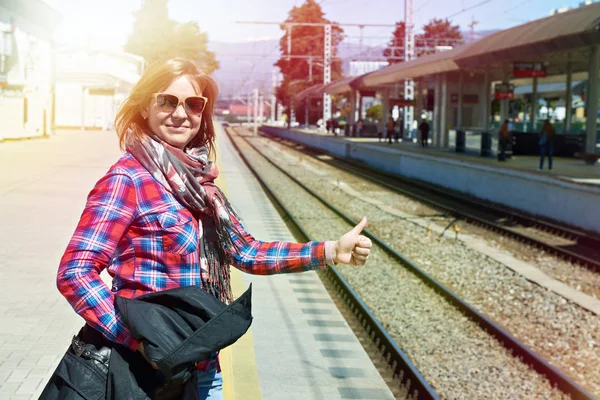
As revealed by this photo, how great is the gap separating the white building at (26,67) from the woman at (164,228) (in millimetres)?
29775

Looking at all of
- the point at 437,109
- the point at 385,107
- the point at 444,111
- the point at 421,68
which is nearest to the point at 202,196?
the point at 421,68

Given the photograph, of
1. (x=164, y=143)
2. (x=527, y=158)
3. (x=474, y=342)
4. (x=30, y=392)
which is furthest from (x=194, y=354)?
(x=527, y=158)

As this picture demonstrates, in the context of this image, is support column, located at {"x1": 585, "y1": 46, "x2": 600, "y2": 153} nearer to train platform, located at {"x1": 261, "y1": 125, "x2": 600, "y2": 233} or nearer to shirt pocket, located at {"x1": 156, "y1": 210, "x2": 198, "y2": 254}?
train platform, located at {"x1": 261, "y1": 125, "x2": 600, "y2": 233}

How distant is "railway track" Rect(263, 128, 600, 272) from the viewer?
44.8 feet

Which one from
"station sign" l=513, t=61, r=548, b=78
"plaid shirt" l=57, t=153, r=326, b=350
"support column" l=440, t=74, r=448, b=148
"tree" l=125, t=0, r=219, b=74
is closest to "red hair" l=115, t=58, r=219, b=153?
"plaid shirt" l=57, t=153, r=326, b=350

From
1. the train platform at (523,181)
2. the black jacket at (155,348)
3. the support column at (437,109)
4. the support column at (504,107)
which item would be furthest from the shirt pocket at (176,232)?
the support column at (437,109)

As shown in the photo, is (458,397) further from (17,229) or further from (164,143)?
(17,229)

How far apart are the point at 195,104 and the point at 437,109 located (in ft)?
112

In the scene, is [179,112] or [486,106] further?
[486,106]

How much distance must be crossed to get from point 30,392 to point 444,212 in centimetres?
1503

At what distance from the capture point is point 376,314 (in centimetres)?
961

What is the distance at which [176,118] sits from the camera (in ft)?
8.87

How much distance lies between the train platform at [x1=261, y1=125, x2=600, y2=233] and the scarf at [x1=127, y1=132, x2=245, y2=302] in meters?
14.1

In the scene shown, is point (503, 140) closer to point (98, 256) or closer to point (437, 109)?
point (437, 109)
